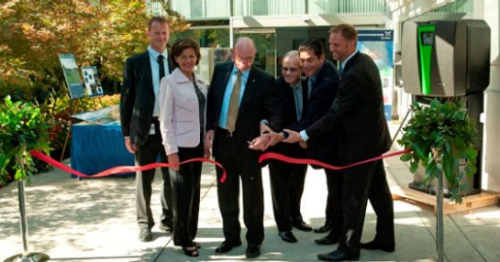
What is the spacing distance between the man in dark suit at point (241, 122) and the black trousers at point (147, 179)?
0.64m

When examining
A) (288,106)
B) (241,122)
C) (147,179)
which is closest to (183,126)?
(241,122)

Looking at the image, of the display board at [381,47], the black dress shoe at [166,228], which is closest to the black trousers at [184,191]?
the black dress shoe at [166,228]

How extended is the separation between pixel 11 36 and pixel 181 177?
5.23 meters

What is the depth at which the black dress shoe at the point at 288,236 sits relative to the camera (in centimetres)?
513

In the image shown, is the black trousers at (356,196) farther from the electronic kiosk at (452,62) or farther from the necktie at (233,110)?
the electronic kiosk at (452,62)

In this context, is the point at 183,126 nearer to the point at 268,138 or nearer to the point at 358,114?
the point at 268,138

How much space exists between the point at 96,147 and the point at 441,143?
534cm

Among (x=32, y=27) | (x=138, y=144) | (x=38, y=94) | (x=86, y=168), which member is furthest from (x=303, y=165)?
(x=38, y=94)

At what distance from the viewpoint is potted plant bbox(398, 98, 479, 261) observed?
4055mm

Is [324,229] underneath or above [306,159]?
underneath

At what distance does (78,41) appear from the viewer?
407 inches

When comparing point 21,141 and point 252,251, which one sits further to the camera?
point 252,251

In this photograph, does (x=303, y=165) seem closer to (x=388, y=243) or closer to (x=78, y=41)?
(x=388, y=243)

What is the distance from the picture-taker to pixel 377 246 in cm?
484
